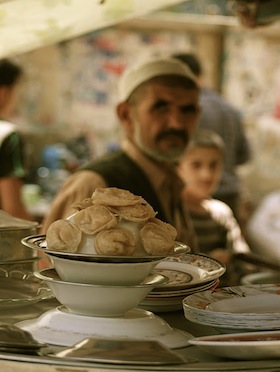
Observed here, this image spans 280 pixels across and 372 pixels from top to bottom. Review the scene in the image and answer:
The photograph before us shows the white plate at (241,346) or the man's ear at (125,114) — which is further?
the man's ear at (125,114)

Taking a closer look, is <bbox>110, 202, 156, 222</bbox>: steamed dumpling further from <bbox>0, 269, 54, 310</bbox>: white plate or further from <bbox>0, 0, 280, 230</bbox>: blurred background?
<bbox>0, 0, 280, 230</bbox>: blurred background

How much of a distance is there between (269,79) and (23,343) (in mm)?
6857

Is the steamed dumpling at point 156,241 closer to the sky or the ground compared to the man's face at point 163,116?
closer to the ground

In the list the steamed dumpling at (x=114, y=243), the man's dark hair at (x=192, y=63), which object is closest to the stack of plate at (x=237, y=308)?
the steamed dumpling at (x=114, y=243)

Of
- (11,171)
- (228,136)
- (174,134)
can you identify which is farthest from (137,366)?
(228,136)

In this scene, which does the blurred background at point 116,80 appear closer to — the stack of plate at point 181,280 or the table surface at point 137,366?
the stack of plate at point 181,280

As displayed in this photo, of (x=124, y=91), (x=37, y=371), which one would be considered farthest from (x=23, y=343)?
(x=124, y=91)

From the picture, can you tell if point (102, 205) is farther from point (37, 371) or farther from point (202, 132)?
point (202, 132)

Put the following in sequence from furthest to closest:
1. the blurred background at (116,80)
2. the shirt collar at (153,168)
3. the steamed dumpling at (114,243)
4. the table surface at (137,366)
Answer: the blurred background at (116,80) < the shirt collar at (153,168) < the steamed dumpling at (114,243) < the table surface at (137,366)

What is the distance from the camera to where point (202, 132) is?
17.8 ft

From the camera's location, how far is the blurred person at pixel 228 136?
6.38m

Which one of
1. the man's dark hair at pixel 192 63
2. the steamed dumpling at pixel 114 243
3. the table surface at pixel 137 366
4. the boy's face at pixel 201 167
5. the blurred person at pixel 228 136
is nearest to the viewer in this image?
the table surface at pixel 137 366

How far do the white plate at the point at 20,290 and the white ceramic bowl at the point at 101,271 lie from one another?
26 centimetres

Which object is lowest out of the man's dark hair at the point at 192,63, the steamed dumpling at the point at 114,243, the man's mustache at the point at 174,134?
the steamed dumpling at the point at 114,243
